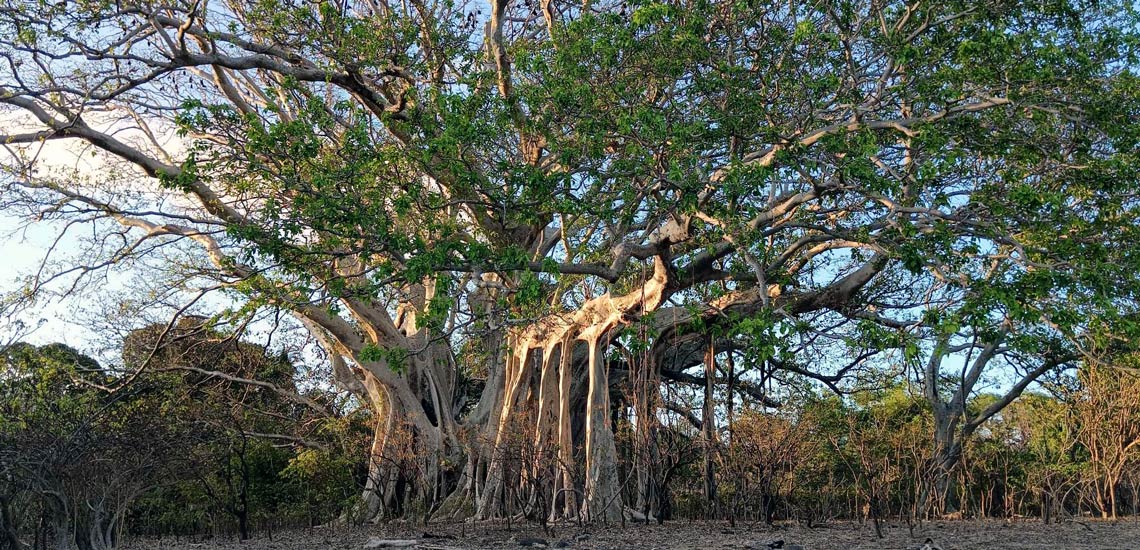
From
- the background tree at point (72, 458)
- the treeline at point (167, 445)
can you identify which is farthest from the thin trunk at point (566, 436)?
the background tree at point (72, 458)

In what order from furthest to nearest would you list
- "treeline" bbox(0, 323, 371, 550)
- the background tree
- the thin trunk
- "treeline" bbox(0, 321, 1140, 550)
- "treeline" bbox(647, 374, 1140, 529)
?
the thin trunk, "treeline" bbox(647, 374, 1140, 529), "treeline" bbox(0, 321, 1140, 550), "treeline" bbox(0, 323, 371, 550), the background tree

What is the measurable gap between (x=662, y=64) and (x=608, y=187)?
133 cm

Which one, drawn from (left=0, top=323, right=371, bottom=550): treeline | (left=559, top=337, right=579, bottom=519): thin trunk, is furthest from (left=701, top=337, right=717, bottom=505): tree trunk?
(left=0, top=323, right=371, bottom=550): treeline

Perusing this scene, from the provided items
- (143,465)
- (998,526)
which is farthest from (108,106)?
(998,526)

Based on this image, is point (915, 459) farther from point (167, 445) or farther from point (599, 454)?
point (167, 445)

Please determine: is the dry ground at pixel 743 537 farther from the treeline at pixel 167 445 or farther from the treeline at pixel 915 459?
the treeline at pixel 167 445

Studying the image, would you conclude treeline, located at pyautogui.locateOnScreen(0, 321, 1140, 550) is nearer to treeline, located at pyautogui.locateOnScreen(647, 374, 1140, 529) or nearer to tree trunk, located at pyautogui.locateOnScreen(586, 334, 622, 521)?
treeline, located at pyautogui.locateOnScreen(647, 374, 1140, 529)

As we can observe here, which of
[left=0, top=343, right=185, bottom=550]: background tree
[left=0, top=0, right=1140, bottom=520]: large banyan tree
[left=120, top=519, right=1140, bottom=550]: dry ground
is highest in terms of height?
[left=0, top=0, right=1140, bottom=520]: large banyan tree

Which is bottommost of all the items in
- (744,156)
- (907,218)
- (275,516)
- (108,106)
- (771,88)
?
(275,516)

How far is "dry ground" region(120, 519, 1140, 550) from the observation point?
7773 millimetres

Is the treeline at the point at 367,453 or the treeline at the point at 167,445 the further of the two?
the treeline at the point at 367,453

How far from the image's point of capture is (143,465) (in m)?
8.50

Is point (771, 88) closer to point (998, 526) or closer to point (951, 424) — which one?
point (998, 526)

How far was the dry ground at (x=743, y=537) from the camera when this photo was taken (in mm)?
7773
